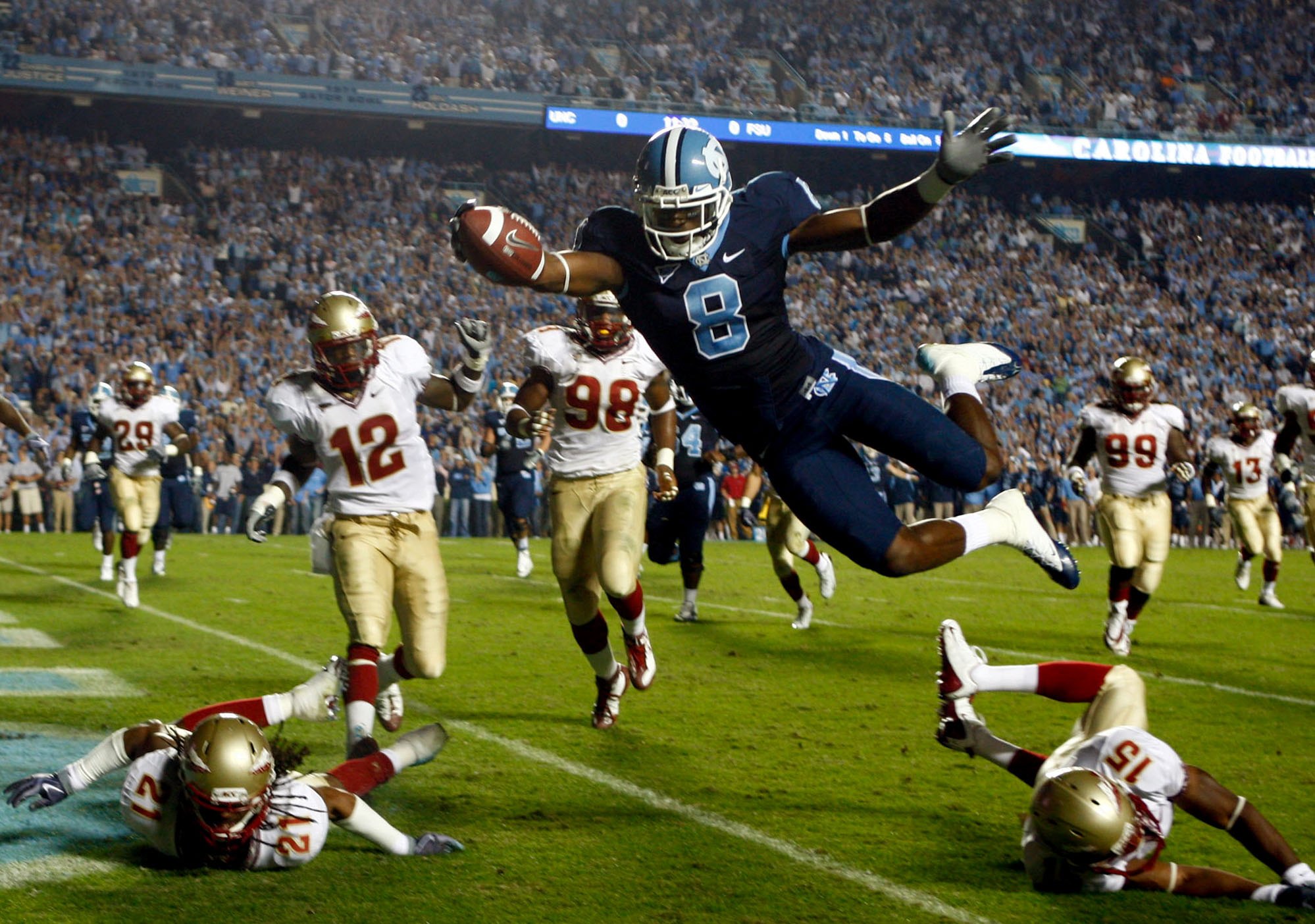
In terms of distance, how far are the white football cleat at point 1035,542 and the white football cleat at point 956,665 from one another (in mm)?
601

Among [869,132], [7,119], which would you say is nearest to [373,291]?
[7,119]

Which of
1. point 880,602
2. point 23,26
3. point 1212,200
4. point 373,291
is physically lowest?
point 880,602

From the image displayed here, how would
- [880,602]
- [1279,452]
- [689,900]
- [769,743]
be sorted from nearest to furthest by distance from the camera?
[689,900]
[769,743]
[1279,452]
[880,602]

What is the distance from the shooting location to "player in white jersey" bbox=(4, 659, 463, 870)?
3.77 metres

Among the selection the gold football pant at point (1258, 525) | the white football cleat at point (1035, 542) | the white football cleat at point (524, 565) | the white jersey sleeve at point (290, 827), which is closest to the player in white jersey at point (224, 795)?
the white jersey sleeve at point (290, 827)

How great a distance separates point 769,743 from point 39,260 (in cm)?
2057

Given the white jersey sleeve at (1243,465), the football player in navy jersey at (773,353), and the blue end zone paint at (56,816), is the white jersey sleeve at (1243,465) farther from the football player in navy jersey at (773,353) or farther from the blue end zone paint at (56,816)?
the blue end zone paint at (56,816)

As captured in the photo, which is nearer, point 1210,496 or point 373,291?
point 1210,496

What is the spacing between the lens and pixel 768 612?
1102 cm

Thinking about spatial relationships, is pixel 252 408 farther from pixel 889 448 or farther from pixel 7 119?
pixel 889 448

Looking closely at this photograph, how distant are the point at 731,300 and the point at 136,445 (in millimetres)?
7775

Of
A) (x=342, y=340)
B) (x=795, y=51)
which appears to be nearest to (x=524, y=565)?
(x=342, y=340)

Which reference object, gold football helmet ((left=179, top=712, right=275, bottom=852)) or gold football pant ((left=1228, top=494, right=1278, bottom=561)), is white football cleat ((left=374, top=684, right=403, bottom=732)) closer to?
gold football helmet ((left=179, top=712, right=275, bottom=852))

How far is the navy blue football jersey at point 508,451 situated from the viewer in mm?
14000
